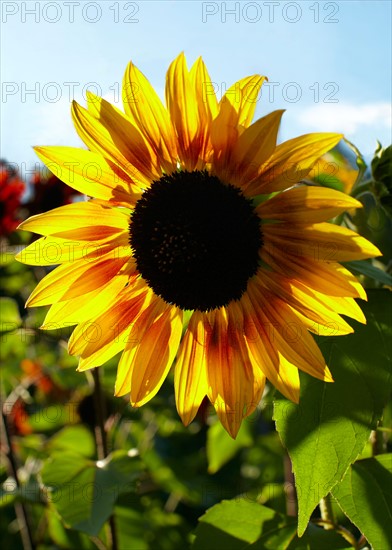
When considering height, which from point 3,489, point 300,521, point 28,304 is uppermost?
point 28,304

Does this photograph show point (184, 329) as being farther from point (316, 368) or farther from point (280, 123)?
point (280, 123)

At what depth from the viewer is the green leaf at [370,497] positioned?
3.01ft

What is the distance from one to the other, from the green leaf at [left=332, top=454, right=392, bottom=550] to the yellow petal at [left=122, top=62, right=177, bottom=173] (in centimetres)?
52

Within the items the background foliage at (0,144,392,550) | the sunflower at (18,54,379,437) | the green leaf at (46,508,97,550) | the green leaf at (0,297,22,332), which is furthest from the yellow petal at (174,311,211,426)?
the green leaf at (46,508,97,550)

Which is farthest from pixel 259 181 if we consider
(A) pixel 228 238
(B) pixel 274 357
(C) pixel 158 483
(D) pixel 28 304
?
(C) pixel 158 483

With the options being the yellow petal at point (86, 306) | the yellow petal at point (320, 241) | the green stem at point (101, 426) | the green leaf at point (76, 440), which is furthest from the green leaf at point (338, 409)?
the green leaf at point (76, 440)

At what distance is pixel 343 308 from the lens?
859mm

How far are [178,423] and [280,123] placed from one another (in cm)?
139

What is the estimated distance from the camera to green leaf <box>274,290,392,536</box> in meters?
0.82

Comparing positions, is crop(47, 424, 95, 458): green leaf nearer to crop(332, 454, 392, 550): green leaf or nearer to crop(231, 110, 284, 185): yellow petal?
crop(332, 454, 392, 550): green leaf

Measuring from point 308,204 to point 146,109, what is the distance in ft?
0.79

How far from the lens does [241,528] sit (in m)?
1.08

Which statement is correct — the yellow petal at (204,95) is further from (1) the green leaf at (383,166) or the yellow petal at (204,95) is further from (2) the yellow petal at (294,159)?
(1) the green leaf at (383,166)

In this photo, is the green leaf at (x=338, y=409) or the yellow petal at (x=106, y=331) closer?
the green leaf at (x=338, y=409)
